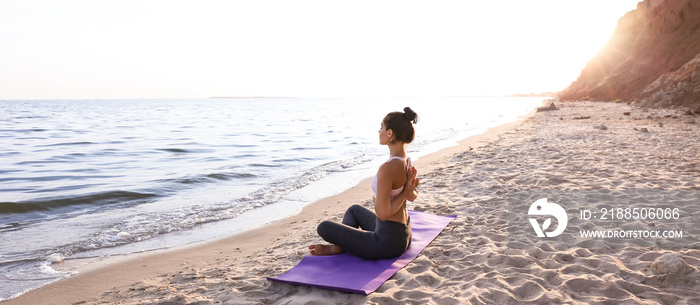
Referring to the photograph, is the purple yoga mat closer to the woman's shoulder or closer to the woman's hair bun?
the woman's shoulder

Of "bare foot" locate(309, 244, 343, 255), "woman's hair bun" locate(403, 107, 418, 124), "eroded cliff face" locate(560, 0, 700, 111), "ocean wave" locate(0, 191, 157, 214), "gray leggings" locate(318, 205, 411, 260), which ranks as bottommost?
"ocean wave" locate(0, 191, 157, 214)

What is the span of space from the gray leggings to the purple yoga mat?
0.09 m

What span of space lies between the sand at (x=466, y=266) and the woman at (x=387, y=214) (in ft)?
1.21

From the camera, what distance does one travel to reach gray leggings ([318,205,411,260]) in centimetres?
452

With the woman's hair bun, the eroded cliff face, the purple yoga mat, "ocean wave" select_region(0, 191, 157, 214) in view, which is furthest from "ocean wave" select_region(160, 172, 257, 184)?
the eroded cliff face

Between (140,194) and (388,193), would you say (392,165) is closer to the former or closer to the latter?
(388,193)

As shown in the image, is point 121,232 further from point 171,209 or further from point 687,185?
point 687,185

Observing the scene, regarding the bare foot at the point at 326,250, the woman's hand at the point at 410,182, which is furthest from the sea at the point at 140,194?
the woman's hand at the point at 410,182

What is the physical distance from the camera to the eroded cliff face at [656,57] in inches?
1016

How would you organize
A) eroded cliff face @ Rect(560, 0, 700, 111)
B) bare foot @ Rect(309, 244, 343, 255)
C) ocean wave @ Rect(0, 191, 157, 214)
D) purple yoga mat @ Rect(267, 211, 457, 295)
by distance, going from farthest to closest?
eroded cliff face @ Rect(560, 0, 700, 111) < ocean wave @ Rect(0, 191, 157, 214) < bare foot @ Rect(309, 244, 343, 255) < purple yoga mat @ Rect(267, 211, 457, 295)

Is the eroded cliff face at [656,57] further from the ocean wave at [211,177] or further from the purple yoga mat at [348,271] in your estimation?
the purple yoga mat at [348,271]

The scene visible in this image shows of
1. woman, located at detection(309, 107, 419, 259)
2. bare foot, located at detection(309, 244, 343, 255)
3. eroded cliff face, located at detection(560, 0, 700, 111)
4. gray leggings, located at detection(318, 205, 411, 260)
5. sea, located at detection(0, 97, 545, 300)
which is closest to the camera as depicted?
woman, located at detection(309, 107, 419, 259)

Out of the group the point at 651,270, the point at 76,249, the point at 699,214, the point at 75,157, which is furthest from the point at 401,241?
the point at 75,157

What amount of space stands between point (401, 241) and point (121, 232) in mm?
4874
